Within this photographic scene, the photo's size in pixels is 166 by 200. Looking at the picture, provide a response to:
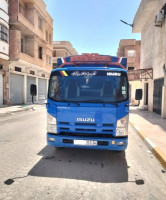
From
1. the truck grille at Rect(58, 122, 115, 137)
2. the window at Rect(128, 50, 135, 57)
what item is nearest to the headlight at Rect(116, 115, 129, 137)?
the truck grille at Rect(58, 122, 115, 137)

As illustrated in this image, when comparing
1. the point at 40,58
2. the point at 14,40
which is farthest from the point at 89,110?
the point at 40,58

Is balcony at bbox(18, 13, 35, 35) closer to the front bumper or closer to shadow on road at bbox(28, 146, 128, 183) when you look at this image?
shadow on road at bbox(28, 146, 128, 183)

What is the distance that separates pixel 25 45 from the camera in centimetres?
2078

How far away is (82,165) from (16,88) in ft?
57.1

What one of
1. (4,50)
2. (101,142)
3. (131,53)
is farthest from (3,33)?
(131,53)

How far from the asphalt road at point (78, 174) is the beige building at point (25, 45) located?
553 inches

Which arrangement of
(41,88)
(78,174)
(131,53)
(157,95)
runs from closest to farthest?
(78,174) → (157,95) → (41,88) → (131,53)

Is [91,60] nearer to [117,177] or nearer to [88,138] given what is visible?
[88,138]

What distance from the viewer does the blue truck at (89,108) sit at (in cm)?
388

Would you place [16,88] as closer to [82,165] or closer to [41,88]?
[41,88]

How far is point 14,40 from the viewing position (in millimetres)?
16047

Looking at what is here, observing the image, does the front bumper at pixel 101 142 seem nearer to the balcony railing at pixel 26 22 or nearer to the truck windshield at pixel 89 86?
the truck windshield at pixel 89 86

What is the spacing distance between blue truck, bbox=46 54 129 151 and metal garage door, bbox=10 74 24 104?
51.5ft

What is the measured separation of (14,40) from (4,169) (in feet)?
50.5
